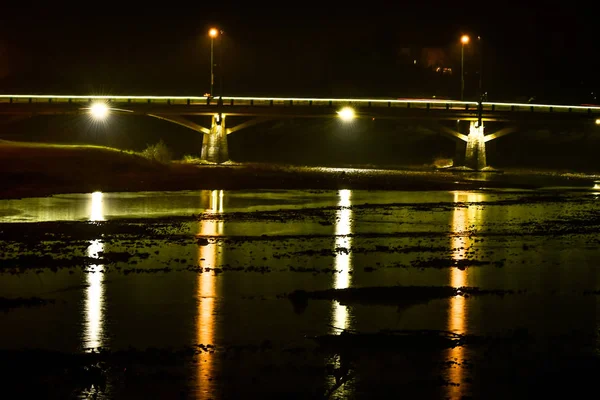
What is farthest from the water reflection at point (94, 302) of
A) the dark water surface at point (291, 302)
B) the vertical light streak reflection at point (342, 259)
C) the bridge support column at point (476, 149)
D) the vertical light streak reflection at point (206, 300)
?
the bridge support column at point (476, 149)

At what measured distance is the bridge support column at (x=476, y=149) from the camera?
8612cm

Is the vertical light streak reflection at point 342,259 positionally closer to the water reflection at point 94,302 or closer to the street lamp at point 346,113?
the water reflection at point 94,302

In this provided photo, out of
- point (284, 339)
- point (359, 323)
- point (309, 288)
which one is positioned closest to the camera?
point (284, 339)

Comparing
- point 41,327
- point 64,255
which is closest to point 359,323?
point 41,327

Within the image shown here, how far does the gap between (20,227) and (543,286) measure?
17223 mm

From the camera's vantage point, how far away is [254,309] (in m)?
18.3

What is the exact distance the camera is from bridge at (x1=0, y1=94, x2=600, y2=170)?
85.6 metres

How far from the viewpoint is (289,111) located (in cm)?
8850

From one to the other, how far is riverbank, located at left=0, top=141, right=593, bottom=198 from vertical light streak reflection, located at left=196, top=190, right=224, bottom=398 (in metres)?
16.1

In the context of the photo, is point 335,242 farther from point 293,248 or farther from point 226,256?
point 226,256

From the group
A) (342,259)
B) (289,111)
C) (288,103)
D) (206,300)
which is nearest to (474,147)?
(289,111)

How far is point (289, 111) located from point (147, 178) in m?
32.4

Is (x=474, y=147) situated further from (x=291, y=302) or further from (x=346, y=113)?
(x=291, y=302)

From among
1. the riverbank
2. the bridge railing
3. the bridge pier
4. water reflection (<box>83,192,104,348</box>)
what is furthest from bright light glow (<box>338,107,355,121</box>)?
water reflection (<box>83,192,104,348</box>)
